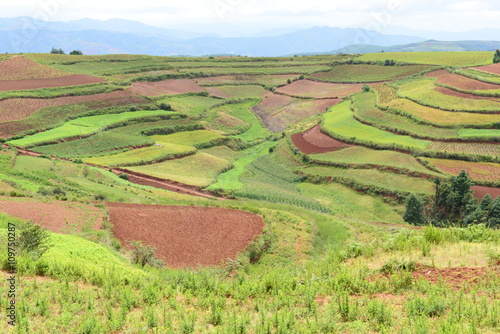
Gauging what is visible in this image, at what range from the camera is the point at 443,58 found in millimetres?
132500

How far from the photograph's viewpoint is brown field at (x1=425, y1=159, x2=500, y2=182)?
53406 mm

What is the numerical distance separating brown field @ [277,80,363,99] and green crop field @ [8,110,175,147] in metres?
44.0

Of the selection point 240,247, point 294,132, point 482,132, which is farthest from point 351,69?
point 240,247

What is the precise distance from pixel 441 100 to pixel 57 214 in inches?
3055

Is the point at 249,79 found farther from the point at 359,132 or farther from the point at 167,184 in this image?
the point at 167,184

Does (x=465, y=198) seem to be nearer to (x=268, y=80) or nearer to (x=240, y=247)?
(x=240, y=247)

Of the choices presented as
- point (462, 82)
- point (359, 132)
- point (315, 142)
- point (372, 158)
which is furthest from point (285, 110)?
point (372, 158)

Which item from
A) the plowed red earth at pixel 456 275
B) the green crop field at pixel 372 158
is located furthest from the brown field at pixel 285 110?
the plowed red earth at pixel 456 275

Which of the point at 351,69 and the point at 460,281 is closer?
the point at 460,281

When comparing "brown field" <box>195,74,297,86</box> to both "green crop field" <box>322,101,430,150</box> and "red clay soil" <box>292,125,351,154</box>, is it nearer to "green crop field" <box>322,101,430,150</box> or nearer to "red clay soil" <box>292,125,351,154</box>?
"green crop field" <box>322,101,430,150</box>

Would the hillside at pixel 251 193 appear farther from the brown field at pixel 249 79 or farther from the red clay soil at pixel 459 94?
the brown field at pixel 249 79

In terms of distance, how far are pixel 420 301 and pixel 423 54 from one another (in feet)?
496

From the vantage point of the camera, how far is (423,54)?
14575cm

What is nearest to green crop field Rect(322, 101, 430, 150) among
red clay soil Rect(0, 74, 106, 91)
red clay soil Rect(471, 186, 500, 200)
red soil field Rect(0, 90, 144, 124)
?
red clay soil Rect(471, 186, 500, 200)
